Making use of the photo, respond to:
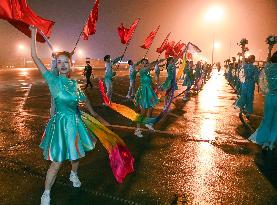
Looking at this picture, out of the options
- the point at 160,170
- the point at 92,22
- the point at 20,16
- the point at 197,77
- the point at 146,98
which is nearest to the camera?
the point at 20,16

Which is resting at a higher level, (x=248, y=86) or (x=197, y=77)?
(x=248, y=86)

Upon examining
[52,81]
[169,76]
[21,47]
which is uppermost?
[21,47]

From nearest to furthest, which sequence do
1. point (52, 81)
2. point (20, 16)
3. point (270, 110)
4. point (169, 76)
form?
point (52, 81)
point (20, 16)
point (270, 110)
point (169, 76)

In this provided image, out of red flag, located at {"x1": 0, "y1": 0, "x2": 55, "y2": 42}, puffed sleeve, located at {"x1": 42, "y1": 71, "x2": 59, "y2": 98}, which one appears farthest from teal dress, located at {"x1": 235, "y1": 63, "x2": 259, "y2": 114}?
puffed sleeve, located at {"x1": 42, "y1": 71, "x2": 59, "y2": 98}

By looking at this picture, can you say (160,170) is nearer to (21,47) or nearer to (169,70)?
(169,70)

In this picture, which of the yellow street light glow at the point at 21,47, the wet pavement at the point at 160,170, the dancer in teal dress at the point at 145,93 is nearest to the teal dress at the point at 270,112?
the wet pavement at the point at 160,170

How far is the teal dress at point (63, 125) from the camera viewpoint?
4312 millimetres

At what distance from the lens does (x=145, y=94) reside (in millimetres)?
9094

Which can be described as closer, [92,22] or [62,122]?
[62,122]

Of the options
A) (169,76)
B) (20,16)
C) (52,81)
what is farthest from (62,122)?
(169,76)

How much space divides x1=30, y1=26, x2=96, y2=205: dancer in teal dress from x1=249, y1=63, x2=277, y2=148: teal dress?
4.70 metres

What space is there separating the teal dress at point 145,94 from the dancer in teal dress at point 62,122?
4580 millimetres

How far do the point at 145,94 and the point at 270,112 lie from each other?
320cm

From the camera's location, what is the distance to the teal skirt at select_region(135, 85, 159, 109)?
29.6 ft
